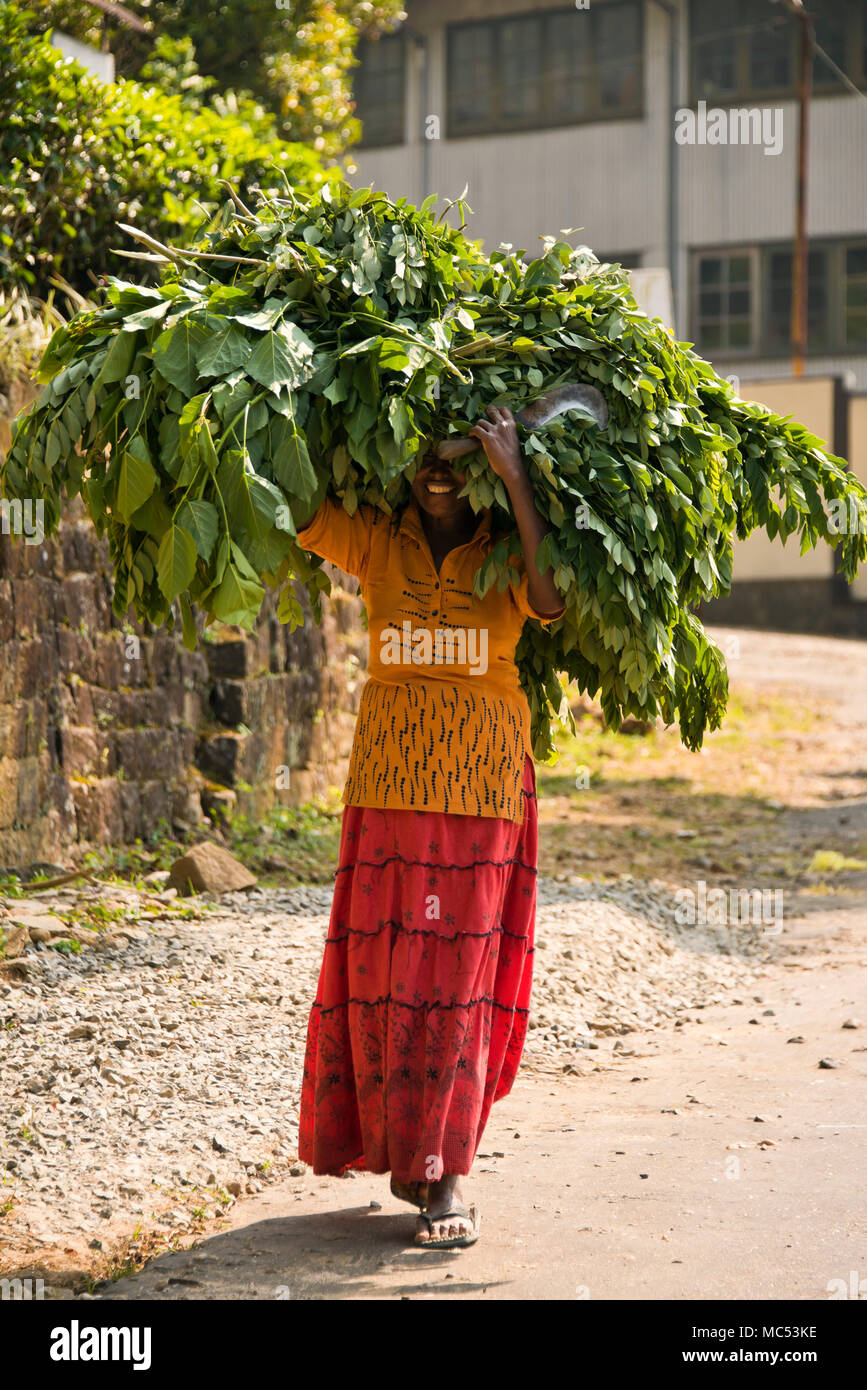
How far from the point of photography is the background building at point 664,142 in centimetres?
1928

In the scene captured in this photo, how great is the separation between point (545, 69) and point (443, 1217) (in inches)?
768

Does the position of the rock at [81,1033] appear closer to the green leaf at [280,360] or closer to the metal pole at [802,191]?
the green leaf at [280,360]

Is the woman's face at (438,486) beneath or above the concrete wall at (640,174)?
beneath

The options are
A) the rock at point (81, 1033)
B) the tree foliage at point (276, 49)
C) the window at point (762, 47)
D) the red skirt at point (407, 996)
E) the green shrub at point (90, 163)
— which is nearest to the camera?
the red skirt at point (407, 996)

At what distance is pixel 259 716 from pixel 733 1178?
4670mm

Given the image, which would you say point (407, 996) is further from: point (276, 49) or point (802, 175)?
point (802, 175)

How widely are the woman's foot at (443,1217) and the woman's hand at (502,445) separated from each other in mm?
1673

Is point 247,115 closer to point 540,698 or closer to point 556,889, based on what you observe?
point 556,889

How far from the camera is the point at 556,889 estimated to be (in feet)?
23.1

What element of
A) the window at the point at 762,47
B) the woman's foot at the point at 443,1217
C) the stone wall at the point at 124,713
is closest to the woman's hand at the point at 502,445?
the woman's foot at the point at 443,1217

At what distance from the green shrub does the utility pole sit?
1151 centimetres

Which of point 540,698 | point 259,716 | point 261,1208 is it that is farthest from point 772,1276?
point 259,716

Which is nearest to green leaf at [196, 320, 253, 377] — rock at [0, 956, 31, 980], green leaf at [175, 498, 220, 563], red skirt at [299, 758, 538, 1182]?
Result: green leaf at [175, 498, 220, 563]

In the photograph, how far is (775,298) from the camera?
65.3ft
